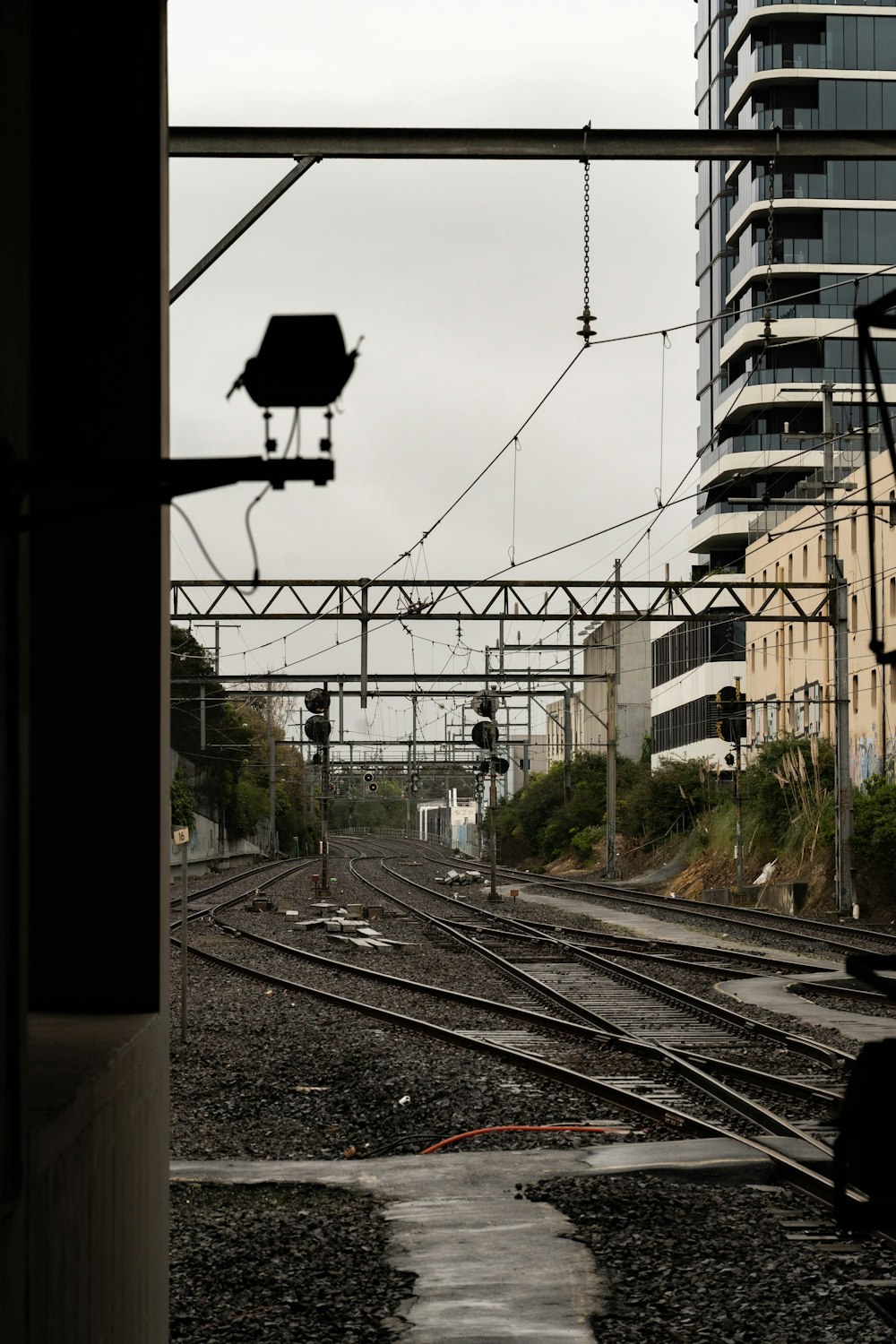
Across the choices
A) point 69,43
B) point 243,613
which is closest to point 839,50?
point 243,613

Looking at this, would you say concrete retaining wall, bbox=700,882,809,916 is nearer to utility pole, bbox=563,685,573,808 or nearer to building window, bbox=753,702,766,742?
utility pole, bbox=563,685,573,808

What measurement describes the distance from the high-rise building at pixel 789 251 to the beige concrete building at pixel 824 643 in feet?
32.1

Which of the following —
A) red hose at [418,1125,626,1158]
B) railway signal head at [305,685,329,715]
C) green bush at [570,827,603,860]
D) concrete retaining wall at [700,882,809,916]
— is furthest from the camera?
green bush at [570,827,603,860]

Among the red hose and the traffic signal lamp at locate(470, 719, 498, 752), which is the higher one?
the traffic signal lamp at locate(470, 719, 498, 752)

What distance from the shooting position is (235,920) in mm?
30984

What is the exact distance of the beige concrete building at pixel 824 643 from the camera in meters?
40.9

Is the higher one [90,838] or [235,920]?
[90,838]

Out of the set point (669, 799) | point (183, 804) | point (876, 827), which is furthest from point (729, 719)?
point (183, 804)

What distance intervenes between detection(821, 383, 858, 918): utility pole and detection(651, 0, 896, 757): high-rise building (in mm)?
40729

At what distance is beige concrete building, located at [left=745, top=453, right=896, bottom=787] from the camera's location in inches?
1609

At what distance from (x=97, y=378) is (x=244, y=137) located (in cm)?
512

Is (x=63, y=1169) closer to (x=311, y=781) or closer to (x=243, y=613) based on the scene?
(x=243, y=613)

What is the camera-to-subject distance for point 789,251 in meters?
76.6

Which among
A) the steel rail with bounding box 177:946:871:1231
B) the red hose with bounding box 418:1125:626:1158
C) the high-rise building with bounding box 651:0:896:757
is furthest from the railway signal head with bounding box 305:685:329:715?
the high-rise building with bounding box 651:0:896:757
